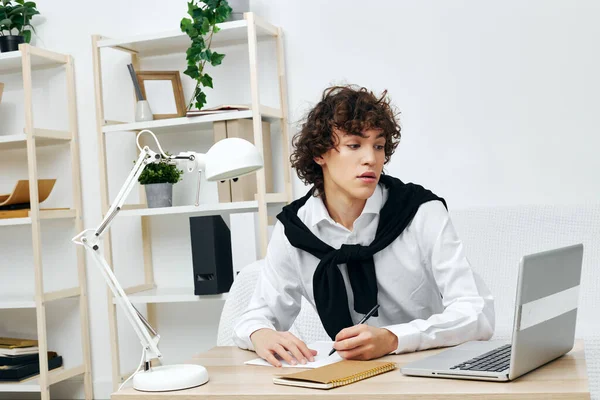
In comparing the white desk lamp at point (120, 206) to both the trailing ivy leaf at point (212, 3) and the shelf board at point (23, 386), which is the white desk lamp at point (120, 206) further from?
the shelf board at point (23, 386)

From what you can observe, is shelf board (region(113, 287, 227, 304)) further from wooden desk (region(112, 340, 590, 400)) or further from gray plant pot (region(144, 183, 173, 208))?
wooden desk (region(112, 340, 590, 400))

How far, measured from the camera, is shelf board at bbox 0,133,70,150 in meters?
3.27

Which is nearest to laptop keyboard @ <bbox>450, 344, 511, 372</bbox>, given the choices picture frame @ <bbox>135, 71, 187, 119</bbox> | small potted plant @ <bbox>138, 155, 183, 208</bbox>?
small potted plant @ <bbox>138, 155, 183, 208</bbox>

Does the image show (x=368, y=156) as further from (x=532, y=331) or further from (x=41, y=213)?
(x=41, y=213)

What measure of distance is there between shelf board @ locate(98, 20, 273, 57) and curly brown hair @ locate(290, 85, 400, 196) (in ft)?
4.12

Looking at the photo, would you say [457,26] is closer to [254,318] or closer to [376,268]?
[376,268]

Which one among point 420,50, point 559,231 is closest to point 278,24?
point 420,50

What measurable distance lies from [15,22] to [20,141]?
55cm

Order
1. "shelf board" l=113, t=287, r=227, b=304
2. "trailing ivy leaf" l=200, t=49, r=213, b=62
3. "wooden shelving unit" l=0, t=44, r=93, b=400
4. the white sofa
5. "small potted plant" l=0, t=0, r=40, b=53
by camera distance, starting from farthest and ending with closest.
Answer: "small potted plant" l=0, t=0, r=40, b=53, "wooden shelving unit" l=0, t=44, r=93, b=400, "shelf board" l=113, t=287, r=227, b=304, "trailing ivy leaf" l=200, t=49, r=213, b=62, the white sofa

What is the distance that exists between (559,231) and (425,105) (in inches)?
29.8

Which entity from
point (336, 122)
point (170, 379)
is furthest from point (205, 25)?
point (170, 379)

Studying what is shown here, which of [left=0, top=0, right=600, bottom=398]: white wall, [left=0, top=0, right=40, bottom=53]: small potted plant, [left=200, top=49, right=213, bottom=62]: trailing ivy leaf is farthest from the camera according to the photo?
[left=0, top=0, right=40, bottom=53]: small potted plant

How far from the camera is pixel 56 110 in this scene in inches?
143

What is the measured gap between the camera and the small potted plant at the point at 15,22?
3.39 m
